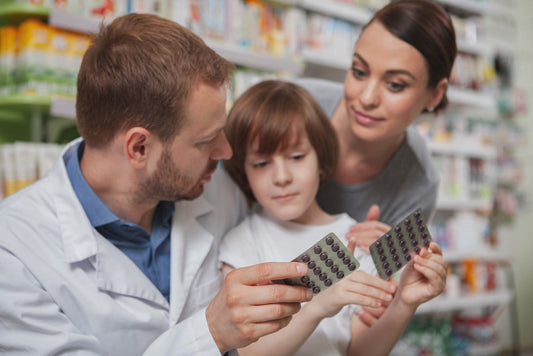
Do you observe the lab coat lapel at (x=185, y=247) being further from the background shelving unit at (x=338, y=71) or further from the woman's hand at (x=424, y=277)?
the background shelving unit at (x=338, y=71)

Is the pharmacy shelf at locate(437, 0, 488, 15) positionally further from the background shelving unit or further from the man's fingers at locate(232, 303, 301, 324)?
the man's fingers at locate(232, 303, 301, 324)

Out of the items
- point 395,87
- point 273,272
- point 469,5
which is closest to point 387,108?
point 395,87

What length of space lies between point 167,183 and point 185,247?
0.21 m

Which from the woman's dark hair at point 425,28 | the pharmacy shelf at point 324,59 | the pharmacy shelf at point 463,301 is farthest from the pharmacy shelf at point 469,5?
the woman's dark hair at point 425,28

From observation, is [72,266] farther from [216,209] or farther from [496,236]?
[496,236]

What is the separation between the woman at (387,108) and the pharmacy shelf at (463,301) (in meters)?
2.33

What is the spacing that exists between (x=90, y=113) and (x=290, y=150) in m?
0.52

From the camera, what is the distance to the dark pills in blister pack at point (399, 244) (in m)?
1.15

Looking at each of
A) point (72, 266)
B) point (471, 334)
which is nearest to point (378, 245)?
point (72, 266)

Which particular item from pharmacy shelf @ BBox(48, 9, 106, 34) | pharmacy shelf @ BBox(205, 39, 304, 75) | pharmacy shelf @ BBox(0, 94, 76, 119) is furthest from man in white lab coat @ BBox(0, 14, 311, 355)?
pharmacy shelf @ BBox(205, 39, 304, 75)

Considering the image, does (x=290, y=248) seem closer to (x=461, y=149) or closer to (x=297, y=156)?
(x=297, y=156)

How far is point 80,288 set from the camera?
3.91 ft

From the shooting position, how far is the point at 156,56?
1234 millimetres

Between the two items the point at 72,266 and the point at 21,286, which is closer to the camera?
the point at 21,286
